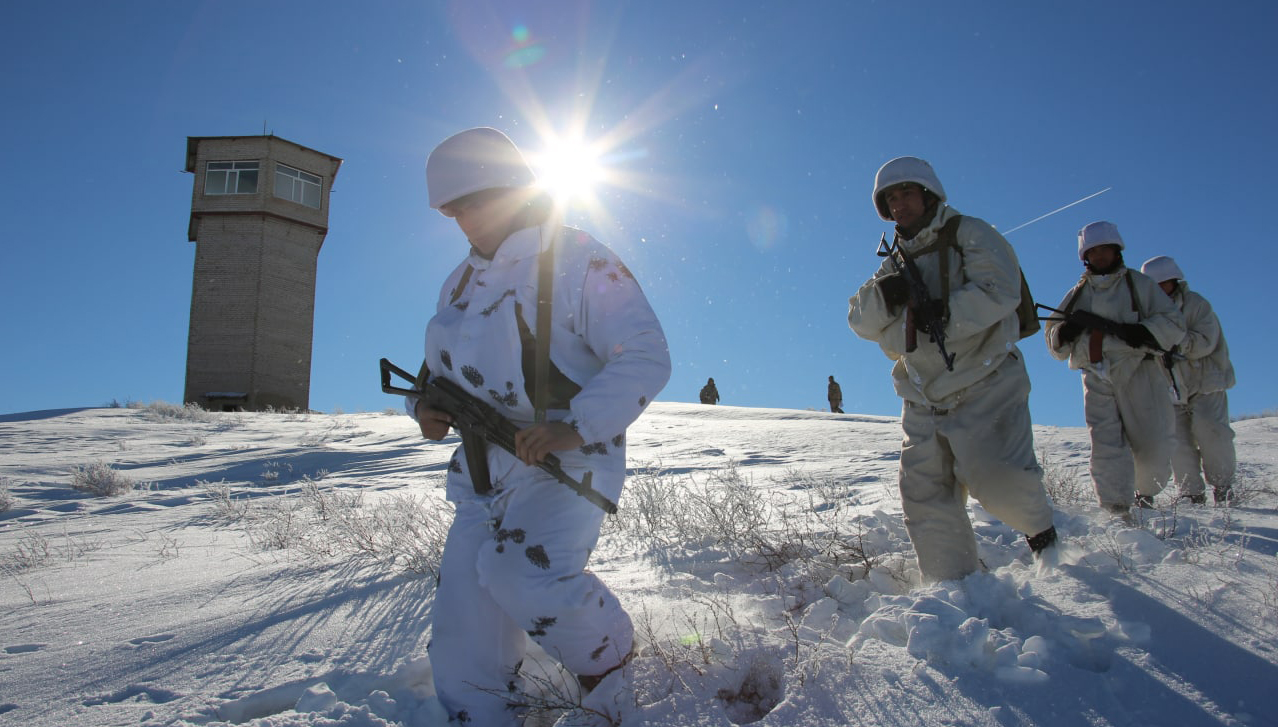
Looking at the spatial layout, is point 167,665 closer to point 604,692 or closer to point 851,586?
point 604,692

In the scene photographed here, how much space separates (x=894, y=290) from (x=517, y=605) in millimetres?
1988

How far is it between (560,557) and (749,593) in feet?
3.59

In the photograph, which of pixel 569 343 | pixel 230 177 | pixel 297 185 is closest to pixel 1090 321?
pixel 569 343

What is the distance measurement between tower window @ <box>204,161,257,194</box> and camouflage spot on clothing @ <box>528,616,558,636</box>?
2744 cm

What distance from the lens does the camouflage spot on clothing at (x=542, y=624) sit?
1.89m

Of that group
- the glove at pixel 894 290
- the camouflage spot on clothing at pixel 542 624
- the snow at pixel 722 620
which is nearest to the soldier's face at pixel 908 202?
the glove at pixel 894 290

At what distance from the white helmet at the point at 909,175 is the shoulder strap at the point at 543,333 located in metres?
1.63

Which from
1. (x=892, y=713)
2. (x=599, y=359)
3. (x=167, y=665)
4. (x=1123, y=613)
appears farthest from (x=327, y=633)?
(x=1123, y=613)

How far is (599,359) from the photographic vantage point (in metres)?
2.21

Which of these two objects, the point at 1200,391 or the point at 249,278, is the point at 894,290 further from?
the point at 249,278

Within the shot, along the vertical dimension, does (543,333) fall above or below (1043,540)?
above

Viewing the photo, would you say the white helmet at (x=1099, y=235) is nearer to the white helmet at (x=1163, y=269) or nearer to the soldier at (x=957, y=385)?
the white helmet at (x=1163, y=269)

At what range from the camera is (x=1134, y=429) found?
4.36m

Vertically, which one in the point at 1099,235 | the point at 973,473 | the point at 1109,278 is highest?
the point at 1099,235
